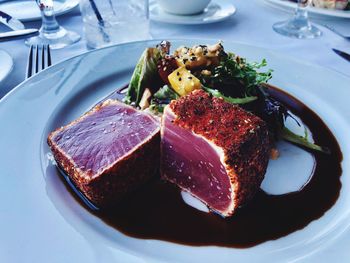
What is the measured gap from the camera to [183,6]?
2.58 metres

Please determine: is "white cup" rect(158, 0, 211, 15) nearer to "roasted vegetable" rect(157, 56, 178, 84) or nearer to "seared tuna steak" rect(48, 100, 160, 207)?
"roasted vegetable" rect(157, 56, 178, 84)

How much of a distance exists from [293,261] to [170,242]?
1.29ft

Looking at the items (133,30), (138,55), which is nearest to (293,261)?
(138,55)

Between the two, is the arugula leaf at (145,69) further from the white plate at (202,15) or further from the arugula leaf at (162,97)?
the white plate at (202,15)

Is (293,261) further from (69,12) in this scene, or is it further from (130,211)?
(69,12)

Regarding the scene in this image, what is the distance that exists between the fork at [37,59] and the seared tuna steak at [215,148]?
36.6 inches

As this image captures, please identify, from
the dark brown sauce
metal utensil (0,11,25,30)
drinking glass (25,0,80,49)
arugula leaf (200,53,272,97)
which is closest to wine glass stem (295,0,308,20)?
arugula leaf (200,53,272,97)

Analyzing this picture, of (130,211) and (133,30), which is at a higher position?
(133,30)

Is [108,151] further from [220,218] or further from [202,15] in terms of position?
[202,15]

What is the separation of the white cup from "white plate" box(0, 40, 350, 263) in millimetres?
757

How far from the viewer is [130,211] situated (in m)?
1.43

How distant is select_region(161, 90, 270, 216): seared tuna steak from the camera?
1351 millimetres

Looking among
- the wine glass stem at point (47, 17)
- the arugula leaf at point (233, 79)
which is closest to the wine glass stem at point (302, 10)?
the arugula leaf at point (233, 79)

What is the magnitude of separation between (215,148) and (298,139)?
583 millimetres
